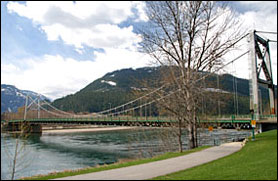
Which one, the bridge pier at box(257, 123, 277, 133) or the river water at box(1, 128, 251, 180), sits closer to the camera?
Answer: the river water at box(1, 128, 251, 180)

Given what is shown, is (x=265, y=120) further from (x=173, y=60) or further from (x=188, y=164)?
(x=188, y=164)

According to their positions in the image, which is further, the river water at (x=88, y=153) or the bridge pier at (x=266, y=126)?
the bridge pier at (x=266, y=126)

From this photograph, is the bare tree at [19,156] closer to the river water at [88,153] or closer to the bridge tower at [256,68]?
the river water at [88,153]

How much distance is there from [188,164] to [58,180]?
16.1 ft

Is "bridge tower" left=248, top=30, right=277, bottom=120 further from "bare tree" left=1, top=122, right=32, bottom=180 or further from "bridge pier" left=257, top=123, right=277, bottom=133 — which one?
"bare tree" left=1, top=122, right=32, bottom=180

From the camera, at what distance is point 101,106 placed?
12612cm

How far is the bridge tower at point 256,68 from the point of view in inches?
883

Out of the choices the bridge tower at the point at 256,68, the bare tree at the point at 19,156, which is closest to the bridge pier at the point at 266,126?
the bridge tower at the point at 256,68

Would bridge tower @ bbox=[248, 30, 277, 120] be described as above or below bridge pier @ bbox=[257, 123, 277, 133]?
above

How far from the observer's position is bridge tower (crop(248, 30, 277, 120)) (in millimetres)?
22417

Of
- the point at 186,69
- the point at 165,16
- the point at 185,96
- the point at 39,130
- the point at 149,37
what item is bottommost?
the point at 39,130

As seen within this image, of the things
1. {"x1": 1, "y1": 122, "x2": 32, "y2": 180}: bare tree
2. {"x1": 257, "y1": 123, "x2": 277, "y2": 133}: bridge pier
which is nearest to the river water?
{"x1": 1, "y1": 122, "x2": 32, "y2": 180}: bare tree

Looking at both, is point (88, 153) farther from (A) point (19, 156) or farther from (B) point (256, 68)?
(B) point (256, 68)

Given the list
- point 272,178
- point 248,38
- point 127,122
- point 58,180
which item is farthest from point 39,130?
point 272,178
